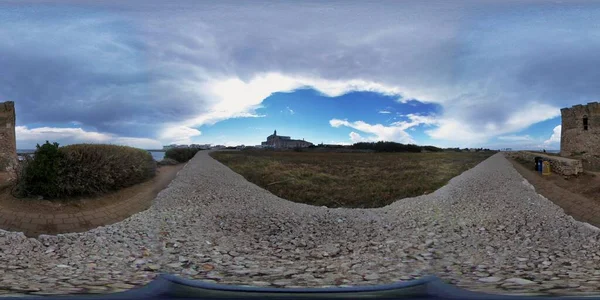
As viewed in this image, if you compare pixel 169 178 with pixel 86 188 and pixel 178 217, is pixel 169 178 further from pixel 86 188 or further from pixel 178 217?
pixel 178 217

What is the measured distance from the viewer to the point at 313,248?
466 centimetres

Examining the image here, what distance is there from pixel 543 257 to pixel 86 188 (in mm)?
7592

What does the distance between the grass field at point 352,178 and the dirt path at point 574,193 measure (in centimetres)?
300

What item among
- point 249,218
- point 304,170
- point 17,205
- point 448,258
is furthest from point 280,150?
point 448,258

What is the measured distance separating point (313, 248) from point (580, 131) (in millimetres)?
26799

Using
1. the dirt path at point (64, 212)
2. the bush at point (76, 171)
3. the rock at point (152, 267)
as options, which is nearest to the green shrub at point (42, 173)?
the bush at point (76, 171)

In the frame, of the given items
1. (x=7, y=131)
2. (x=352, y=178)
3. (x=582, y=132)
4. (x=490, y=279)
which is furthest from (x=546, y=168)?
(x=7, y=131)

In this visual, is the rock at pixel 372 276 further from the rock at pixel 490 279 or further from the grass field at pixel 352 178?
the grass field at pixel 352 178

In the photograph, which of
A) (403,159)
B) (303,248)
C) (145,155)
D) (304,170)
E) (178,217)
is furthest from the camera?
(403,159)

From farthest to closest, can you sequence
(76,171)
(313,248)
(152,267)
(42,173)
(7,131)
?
(7,131), (76,171), (42,173), (313,248), (152,267)

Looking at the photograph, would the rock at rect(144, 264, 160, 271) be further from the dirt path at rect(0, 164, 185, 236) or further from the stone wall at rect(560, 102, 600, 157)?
the stone wall at rect(560, 102, 600, 157)

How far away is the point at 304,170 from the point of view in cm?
Answer: 1111

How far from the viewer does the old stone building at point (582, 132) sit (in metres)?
22.1

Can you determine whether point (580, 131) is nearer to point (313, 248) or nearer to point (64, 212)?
point (313, 248)
